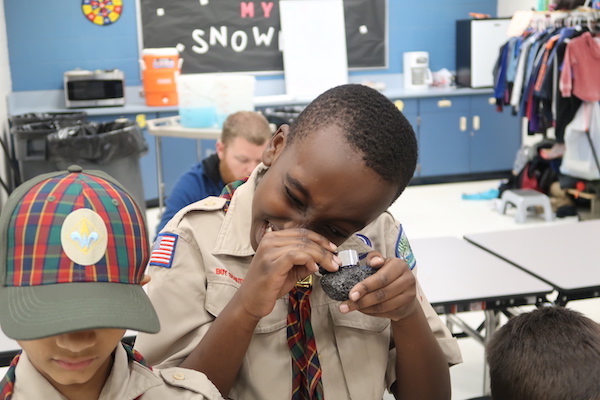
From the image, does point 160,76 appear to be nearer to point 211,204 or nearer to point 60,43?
point 60,43

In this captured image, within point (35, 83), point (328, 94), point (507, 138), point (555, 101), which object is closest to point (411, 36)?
point (507, 138)

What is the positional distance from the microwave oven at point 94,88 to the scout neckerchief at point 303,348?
5.25m

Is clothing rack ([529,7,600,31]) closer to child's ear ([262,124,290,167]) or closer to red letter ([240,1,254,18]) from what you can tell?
red letter ([240,1,254,18])

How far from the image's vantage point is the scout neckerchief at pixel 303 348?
3.86 ft

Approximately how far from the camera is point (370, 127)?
1.07 meters

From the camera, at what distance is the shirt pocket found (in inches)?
46.9

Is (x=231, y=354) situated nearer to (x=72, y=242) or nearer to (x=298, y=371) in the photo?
(x=298, y=371)

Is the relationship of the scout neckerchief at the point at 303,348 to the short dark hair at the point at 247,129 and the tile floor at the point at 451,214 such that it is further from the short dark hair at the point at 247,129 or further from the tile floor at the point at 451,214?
the tile floor at the point at 451,214

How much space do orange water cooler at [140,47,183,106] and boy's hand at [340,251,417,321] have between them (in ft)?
17.6

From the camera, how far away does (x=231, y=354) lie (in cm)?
111

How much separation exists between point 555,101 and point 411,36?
2.42m

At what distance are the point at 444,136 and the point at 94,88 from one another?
3372 mm

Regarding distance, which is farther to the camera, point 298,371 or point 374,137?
point 298,371

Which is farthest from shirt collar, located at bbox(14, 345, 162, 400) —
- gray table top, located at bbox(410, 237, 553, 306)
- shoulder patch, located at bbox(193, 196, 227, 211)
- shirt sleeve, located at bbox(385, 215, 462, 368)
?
gray table top, located at bbox(410, 237, 553, 306)
